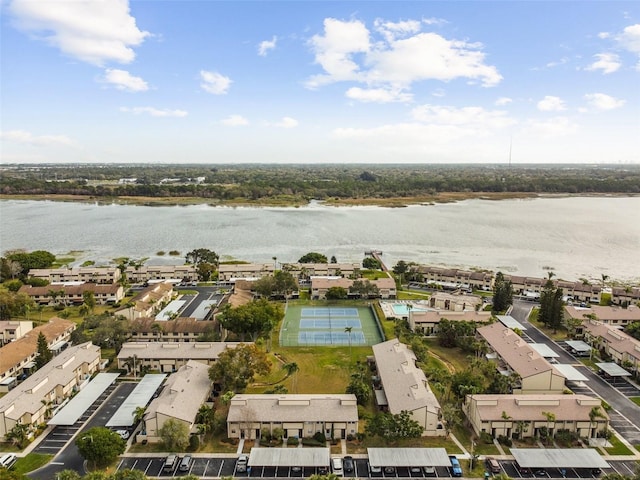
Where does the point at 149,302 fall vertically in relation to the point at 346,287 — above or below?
below

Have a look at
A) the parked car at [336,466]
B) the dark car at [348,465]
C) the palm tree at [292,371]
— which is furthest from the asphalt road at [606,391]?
the palm tree at [292,371]

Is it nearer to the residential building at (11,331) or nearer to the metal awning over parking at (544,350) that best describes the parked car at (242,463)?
the metal awning over parking at (544,350)

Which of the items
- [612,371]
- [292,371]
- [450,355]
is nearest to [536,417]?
[450,355]

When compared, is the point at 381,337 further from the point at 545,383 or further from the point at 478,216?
the point at 478,216

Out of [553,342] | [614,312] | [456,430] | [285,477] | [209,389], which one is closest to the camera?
[285,477]

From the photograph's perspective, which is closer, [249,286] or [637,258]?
[249,286]

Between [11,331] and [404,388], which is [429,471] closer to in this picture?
[404,388]

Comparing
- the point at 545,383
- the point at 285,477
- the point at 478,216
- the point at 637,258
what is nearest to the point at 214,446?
the point at 285,477
